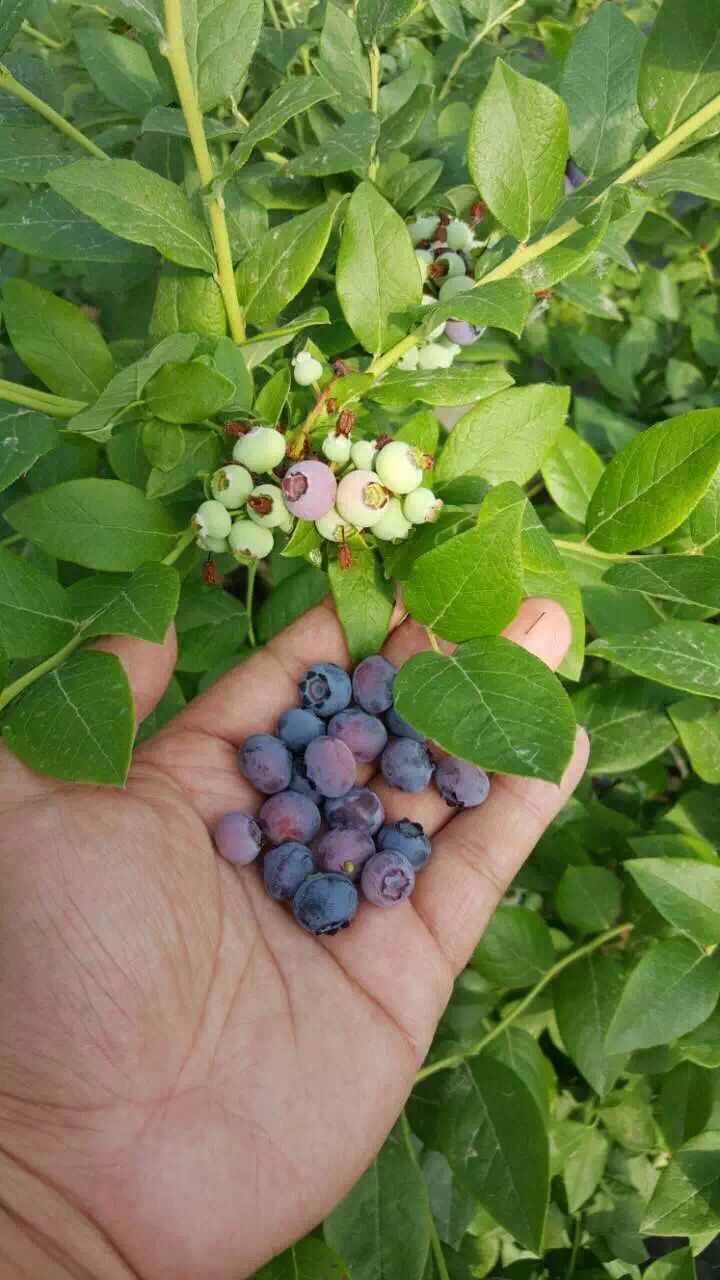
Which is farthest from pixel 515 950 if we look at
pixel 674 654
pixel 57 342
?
pixel 57 342

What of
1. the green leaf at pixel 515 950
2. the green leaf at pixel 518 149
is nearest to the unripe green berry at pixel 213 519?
the green leaf at pixel 518 149

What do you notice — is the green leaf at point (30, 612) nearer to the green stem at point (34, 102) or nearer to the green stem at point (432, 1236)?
the green stem at point (34, 102)

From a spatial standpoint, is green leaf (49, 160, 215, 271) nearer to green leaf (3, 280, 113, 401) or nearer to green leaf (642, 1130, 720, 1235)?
green leaf (3, 280, 113, 401)

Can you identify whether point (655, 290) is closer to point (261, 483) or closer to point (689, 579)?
point (689, 579)

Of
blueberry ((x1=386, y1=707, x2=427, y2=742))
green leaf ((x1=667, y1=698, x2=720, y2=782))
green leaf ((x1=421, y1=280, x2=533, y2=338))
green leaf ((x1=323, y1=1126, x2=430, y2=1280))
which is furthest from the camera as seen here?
green leaf ((x1=667, y1=698, x2=720, y2=782))

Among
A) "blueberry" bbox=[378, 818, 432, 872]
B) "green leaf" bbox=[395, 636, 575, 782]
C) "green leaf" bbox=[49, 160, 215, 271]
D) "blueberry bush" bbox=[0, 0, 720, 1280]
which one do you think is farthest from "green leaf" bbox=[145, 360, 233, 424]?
"blueberry" bbox=[378, 818, 432, 872]

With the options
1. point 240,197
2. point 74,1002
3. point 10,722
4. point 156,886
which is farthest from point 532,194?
point 74,1002
